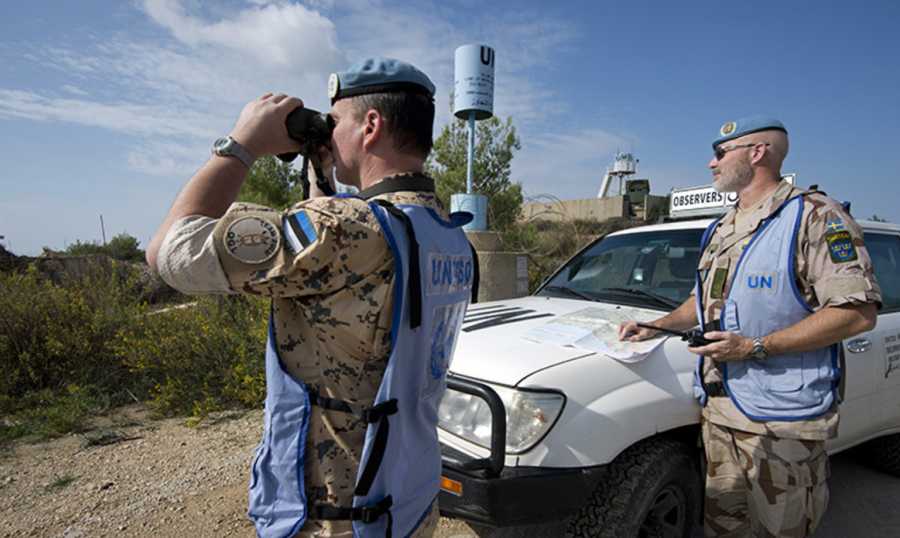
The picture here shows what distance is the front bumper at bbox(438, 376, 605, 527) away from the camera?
1.95 m

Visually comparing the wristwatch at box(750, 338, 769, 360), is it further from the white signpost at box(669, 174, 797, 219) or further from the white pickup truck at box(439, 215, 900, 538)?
the white signpost at box(669, 174, 797, 219)

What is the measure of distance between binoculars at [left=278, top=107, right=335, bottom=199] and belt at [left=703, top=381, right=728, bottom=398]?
1.91 metres

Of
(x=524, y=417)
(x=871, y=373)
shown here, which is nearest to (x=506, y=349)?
(x=524, y=417)

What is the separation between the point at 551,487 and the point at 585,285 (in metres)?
1.79

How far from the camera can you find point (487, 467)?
200 cm

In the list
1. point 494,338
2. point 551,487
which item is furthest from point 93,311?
point 551,487

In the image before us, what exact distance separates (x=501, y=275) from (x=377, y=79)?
4.39 metres

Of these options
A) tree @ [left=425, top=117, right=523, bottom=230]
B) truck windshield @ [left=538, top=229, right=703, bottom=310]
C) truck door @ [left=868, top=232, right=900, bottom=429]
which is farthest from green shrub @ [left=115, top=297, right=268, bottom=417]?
tree @ [left=425, top=117, right=523, bottom=230]

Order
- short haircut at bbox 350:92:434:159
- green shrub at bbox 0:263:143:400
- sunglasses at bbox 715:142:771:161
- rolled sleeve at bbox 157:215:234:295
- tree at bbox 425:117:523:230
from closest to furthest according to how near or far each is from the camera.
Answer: rolled sleeve at bbox 157:215:234:295
short haircut at bbox 350:92:434:159
sunglasses at bbox 715:142:771:161
green shrub at bbox 0:263:143:400
tree at bbox 425:117:523:230

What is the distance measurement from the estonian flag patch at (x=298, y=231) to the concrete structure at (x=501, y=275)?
14.3 ft

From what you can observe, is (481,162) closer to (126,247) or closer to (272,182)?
(272,182)

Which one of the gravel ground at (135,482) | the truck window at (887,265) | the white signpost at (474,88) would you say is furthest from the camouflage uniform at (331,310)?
the white signpost at (474,88)

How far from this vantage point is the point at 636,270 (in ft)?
11.2

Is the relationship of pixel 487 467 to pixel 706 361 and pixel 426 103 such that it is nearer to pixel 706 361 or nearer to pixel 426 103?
pixel 706 361
